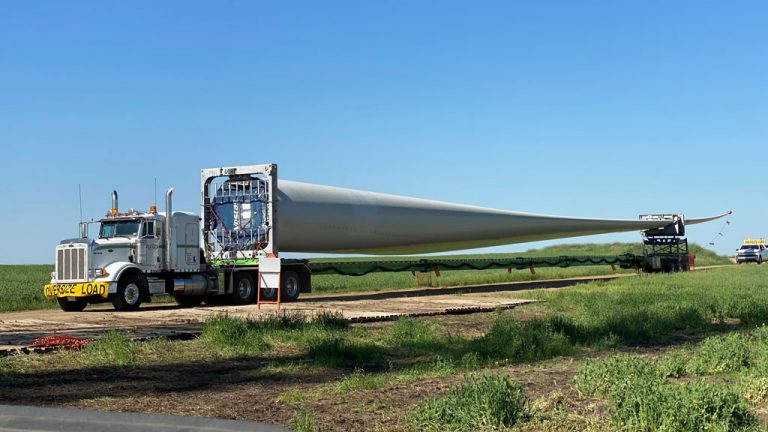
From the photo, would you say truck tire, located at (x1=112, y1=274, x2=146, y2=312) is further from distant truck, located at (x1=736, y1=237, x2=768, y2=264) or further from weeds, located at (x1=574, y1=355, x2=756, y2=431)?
distant truck, located at (x1=736, y1=237, x2=768, y2=264)

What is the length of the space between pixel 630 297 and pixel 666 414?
59.6 ft

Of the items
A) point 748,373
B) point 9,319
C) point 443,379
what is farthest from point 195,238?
point 748,373

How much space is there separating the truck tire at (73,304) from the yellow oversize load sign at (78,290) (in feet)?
1.73

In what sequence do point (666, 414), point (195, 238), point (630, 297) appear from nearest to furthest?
point (666, 414)
point (630, 297)
point (195, 238)

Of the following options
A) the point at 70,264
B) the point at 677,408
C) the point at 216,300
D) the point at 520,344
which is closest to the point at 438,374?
the point at 520,344

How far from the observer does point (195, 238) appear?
27234 millimetres

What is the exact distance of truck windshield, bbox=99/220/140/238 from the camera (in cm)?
2577

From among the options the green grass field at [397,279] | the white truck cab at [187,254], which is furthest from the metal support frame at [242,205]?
the green grass field at [397,279]

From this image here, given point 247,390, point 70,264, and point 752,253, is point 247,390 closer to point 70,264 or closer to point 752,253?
point 70,264

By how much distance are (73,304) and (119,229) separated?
254 centimetres

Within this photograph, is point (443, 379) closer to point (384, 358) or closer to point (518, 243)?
point (384, 358)

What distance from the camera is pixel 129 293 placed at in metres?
25.0

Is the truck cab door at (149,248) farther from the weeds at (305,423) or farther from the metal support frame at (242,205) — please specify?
the weeds at (305,423)

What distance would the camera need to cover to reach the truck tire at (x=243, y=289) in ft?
90.1
